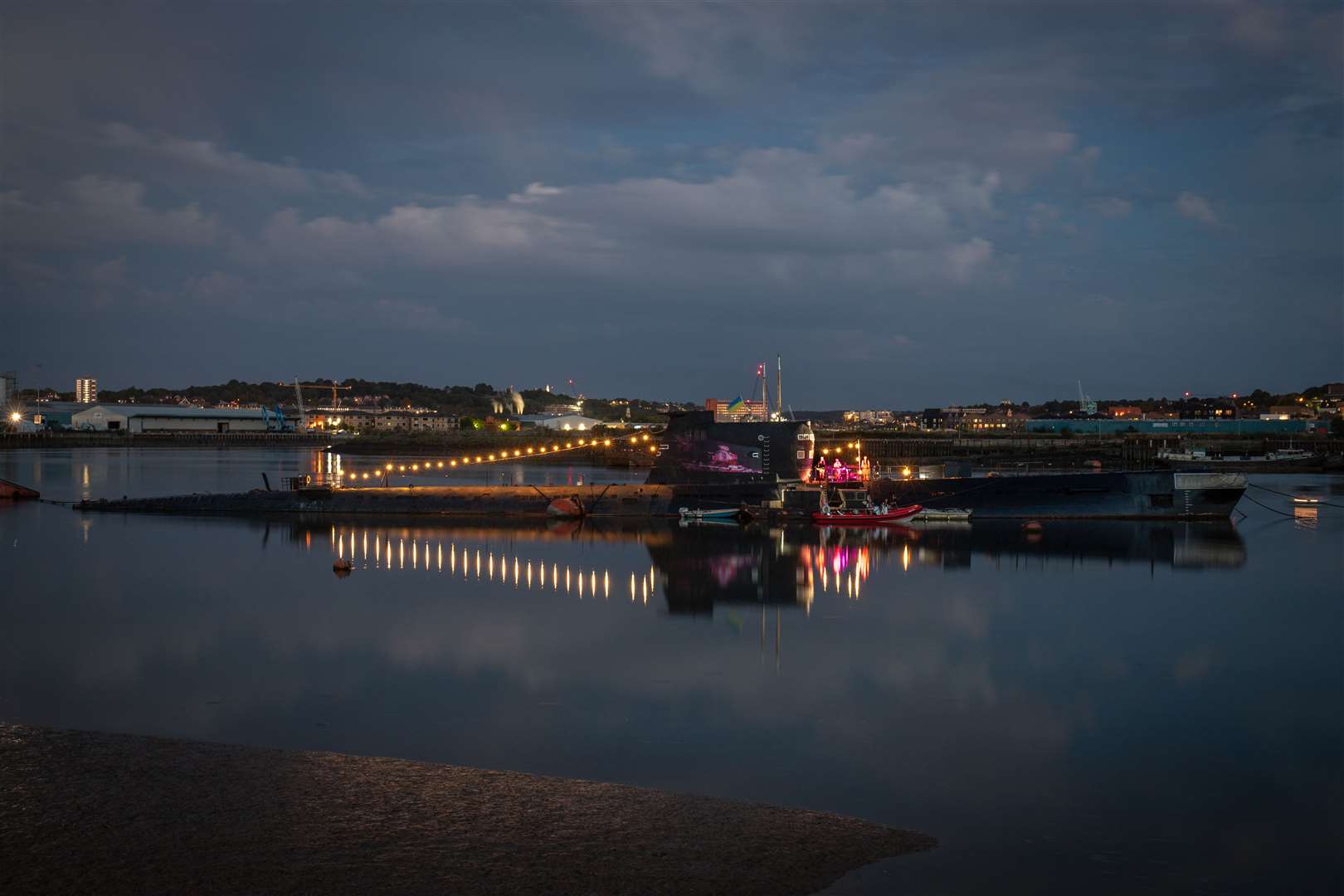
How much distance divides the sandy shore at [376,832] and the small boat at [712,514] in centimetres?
2673

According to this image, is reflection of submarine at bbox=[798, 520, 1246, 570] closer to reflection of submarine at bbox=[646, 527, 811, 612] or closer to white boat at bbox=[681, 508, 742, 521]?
reflection of submarine at bbox=[646, 527, 811, 612]

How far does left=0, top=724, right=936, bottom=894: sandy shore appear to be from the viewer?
7.03 meters

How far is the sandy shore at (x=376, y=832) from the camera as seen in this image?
7.03 metres

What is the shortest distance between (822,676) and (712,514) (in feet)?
71.4

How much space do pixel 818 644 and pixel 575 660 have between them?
13.0 ft

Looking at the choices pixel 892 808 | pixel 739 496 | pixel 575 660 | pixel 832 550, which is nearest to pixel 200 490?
pixel 739 496

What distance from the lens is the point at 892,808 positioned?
922 cm

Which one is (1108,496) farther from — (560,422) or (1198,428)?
(560,422)

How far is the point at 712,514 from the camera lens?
36.3 meters

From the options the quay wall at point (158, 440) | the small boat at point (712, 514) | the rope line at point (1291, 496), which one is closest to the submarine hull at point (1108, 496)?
the small boat at point (712, 514)

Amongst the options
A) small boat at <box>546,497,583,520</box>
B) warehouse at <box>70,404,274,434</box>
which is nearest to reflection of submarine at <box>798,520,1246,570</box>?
Answer: small boat at <box>546,497,583,520</box>

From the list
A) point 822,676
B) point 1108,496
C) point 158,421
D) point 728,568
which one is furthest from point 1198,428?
point 158,421

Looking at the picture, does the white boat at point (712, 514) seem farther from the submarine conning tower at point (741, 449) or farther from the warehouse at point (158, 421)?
the warehouse at point (158, 421)

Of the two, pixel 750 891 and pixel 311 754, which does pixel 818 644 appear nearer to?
pixel 311 754
